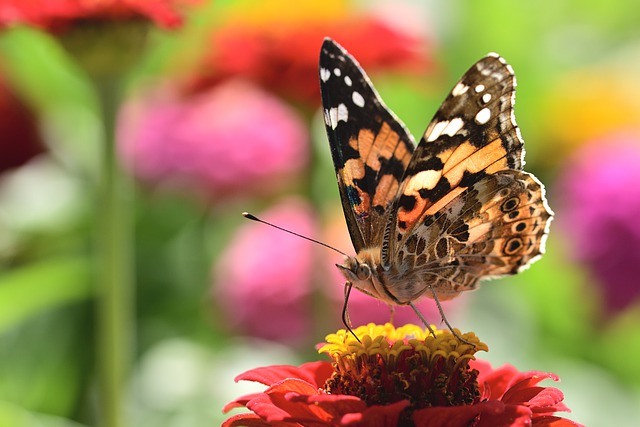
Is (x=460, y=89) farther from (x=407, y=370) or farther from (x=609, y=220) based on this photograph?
(x=609, y=220)

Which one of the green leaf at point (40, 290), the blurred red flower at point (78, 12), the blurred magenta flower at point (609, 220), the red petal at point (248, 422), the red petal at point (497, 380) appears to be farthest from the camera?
the blurred magenta flower at point (609, 220)

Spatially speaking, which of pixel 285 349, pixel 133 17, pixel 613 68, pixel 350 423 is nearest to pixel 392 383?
pixel 350 423

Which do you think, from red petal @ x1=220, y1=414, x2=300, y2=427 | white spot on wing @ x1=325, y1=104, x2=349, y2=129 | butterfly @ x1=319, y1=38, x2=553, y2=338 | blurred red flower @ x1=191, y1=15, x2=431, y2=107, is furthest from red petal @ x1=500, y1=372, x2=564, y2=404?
blurred red flower @ x1=191, y1=15, x2=431, y2=107

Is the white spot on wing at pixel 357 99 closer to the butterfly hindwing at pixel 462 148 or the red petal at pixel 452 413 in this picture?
the butterfly hindwing at pixel 462 148

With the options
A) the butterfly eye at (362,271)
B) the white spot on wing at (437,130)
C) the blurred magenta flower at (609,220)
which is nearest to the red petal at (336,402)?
the butterfly eye at (362,271)

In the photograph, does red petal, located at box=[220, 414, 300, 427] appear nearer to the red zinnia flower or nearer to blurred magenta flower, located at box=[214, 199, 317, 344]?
the red zinnia flower

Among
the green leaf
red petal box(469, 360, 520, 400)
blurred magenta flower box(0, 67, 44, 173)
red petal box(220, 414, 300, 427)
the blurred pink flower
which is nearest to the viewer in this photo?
red petal box(220, 414, 300, 427)

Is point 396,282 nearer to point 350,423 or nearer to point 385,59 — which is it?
point 350,423
